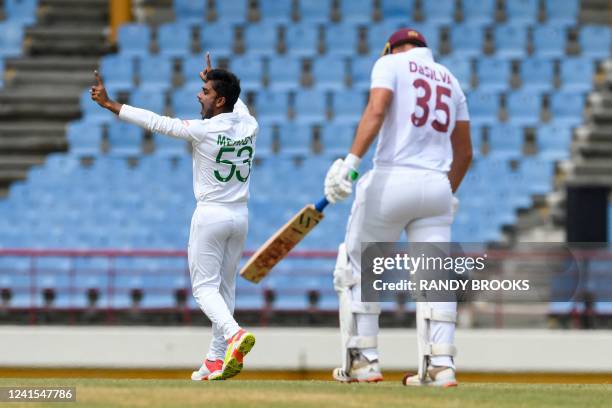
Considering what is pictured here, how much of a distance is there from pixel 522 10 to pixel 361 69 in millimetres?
3074

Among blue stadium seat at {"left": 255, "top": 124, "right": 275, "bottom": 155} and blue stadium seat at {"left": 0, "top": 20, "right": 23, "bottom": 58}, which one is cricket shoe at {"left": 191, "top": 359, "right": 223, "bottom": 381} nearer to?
blue stadium seat at {"left": 255, "top": 124, "right": 275, "bottom": 155}

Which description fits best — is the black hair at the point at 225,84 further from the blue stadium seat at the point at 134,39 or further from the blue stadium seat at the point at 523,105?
the blue stadium seat at the point at 134,39

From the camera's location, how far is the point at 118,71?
2020cm

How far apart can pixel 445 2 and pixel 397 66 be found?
14.7m

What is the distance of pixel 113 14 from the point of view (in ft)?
70.7

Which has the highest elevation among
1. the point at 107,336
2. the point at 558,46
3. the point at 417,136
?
the point at 558,46

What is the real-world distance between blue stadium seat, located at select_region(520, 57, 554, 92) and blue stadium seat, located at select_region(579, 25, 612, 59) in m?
0.83

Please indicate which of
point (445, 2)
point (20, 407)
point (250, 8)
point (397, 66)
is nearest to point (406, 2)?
point (445, 2)

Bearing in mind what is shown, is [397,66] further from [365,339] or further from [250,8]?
[250,8]

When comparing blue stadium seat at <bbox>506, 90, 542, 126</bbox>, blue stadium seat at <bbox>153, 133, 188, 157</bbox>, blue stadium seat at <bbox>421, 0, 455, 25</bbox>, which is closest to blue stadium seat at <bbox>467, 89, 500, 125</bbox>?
blue stadium seat at <bbox>506, 90, 542, 126</bbox>

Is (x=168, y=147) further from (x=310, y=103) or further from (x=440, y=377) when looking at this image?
(x=440, y=377)

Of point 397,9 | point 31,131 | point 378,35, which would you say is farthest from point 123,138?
point 397,9

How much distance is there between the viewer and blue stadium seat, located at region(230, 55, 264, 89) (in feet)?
65.1

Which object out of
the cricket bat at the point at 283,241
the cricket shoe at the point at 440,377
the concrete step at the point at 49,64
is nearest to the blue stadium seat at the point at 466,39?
the concrete step at the point at 49,64
